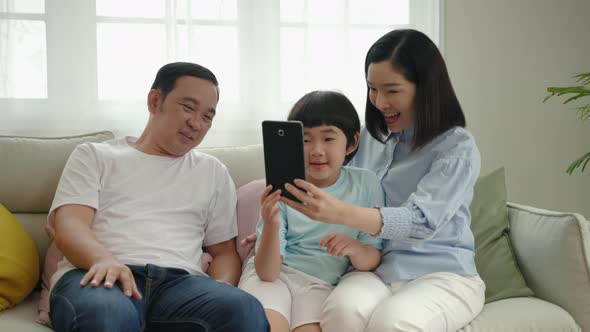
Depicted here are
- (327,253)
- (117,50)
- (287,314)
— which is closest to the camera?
(287,314)

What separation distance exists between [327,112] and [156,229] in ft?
1.89

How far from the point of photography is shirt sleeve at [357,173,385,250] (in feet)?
5.30

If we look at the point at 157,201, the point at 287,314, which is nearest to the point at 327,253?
the point at 287,314

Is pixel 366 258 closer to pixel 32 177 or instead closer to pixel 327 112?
pixel 327 112

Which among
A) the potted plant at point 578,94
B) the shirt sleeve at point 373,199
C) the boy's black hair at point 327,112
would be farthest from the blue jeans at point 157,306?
the potted plant at point 578,94

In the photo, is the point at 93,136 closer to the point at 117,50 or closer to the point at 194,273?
the point at 117,50

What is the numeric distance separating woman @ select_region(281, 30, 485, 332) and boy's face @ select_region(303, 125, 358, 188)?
6.7 inches

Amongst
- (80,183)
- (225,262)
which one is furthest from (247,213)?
(80,183)

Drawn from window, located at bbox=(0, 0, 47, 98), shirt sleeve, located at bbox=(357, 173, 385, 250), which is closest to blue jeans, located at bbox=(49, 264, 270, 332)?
shirt sleeve, located at bbox=(357, 173, 385, 250)

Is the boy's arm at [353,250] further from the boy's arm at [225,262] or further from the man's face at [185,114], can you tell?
the man's face at [185,114]

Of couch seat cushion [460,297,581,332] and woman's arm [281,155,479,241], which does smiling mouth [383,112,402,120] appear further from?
couch seat cushion [460,297,581,332]

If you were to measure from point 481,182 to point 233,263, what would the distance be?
0.85 metres

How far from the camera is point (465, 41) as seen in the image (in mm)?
2717

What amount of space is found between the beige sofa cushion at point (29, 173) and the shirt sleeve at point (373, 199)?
1042mm
